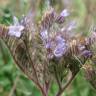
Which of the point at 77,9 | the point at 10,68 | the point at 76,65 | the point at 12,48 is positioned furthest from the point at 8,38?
the point at 77,9

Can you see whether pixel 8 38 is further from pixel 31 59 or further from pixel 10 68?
pixel 10 68

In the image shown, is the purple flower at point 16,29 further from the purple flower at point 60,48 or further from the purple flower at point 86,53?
the purple flower at point 86,53

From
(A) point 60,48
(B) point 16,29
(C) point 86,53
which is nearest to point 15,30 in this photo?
(B) point 16,29

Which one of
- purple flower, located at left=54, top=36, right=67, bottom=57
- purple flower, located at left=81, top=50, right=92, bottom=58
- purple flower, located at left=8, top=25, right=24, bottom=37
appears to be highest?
purple flower, located at left=8, top=25, right=24, bottom=37

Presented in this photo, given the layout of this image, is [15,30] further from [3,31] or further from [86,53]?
[86,53]

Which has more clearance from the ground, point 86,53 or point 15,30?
point 15,30

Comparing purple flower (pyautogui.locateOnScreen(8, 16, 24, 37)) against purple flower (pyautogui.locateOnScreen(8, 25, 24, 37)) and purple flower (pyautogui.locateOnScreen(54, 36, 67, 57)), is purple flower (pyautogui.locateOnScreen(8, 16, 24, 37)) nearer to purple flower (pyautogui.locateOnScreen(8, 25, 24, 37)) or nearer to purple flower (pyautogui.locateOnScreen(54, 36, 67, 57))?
purple flower (pyautogui.locateOnScreen(8, 25, 24, 37))

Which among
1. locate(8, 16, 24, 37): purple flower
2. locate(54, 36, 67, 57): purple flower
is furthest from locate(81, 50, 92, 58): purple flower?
locate(8, 16, 24, 37): purple flower

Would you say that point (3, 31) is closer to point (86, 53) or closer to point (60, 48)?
point (60, 48)

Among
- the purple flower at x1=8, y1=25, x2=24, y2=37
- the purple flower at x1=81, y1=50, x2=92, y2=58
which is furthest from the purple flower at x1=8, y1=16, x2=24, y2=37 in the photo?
the purple flower at x1=81, y1=50, x2=92, y2=58

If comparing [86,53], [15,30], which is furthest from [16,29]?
[86,53]

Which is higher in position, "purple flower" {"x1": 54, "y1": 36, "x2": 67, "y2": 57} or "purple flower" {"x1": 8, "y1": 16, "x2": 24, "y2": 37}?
"purple flower" {"x1": 8, "y1": 16, "x2": 24, "y2": 37}
